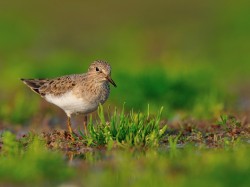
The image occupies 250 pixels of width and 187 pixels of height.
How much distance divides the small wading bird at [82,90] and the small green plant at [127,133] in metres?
0.79

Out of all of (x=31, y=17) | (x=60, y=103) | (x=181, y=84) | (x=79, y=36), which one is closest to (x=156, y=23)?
(x=79, y=36)

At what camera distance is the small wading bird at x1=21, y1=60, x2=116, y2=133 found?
11.1 meters

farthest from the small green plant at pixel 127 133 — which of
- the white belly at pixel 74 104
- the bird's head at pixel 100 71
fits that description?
the bird's head at pixel 100 71

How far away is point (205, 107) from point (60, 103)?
137 inches

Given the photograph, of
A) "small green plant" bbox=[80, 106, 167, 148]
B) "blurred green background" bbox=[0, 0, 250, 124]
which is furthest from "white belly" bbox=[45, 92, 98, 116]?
"blurred green background" bbox=[0, 0, 250, 124]

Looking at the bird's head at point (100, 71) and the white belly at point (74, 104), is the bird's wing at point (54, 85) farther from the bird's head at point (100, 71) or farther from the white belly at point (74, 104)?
the bird's head at point (100, 71)

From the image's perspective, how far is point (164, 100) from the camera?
49.5 feet

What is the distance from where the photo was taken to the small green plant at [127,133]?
996 centimetres

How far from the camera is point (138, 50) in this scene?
23062mm

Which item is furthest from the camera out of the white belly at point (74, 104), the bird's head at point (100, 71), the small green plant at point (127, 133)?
the bird's head at point (100, 71)

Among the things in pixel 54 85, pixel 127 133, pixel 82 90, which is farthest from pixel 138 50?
pixel 127 133

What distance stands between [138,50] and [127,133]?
42.8ft

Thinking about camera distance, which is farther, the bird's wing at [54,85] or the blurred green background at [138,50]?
the blurred green background at [138,50]

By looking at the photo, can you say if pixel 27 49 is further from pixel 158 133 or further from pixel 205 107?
pixel 158 133
